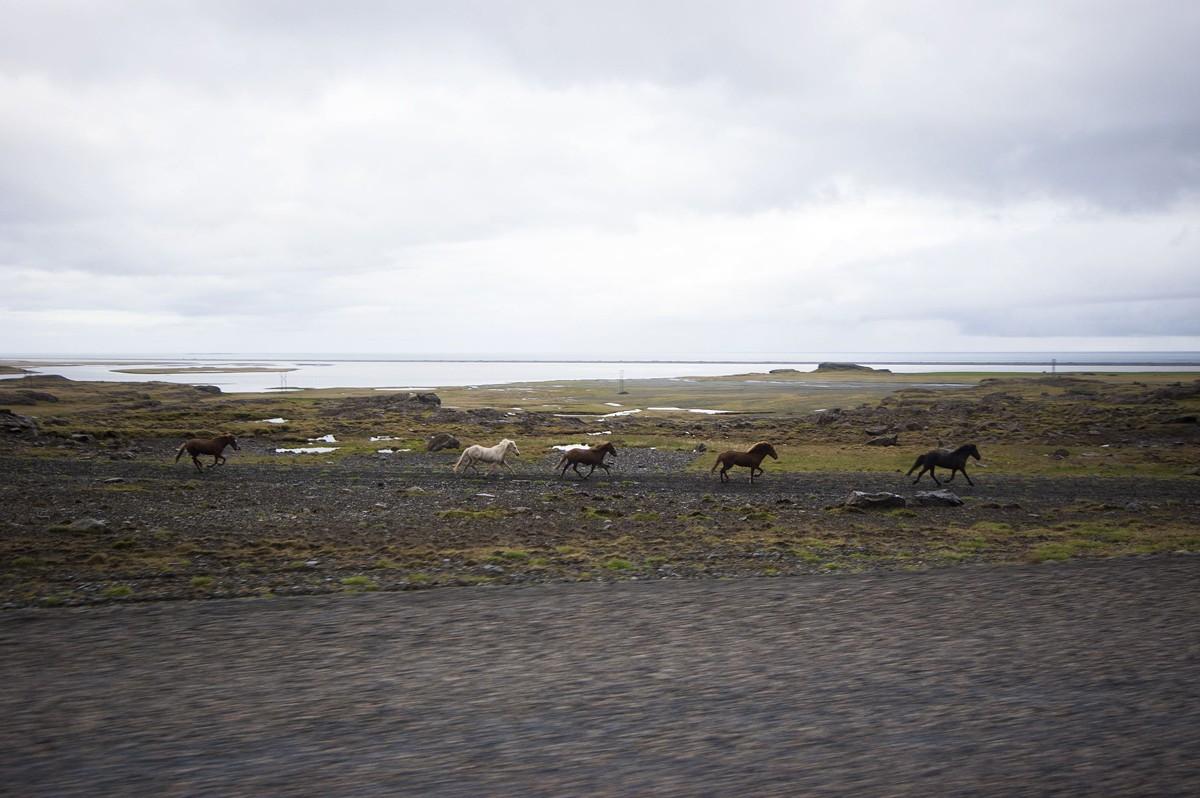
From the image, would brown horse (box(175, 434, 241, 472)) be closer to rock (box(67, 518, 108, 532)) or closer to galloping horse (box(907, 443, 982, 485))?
rock (box(67, 518, 108, 532))

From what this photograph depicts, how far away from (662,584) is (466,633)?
3.92 metres

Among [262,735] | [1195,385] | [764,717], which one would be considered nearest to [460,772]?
[262,735]

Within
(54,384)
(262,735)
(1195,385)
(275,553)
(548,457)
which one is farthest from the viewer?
(54,384)

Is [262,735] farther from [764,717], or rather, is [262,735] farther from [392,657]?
[764,717]

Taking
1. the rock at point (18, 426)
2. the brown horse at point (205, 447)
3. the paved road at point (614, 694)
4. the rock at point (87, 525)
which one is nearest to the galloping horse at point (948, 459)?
the paved road at point (614, 694)

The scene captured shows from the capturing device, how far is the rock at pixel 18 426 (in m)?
39.9

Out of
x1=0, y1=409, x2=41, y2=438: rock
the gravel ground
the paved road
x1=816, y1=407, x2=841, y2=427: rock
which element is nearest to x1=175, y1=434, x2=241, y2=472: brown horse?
the gravel ground

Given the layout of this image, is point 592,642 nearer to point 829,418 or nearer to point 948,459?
point 948,459

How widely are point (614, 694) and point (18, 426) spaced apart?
150 ft

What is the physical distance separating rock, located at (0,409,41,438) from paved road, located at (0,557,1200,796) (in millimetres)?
37387

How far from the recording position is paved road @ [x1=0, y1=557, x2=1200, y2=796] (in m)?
5.91

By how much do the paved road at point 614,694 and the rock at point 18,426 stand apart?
37.4 metres

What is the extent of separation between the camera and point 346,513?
66.9 feet

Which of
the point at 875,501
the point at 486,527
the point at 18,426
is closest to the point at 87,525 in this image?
the point at 486,527
